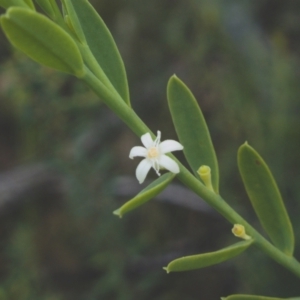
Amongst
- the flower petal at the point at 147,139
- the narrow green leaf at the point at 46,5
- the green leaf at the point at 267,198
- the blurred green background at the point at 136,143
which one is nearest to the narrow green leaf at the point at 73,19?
the narrow green leaf at the point at 46,5

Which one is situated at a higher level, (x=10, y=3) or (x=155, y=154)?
(x=10, y=3)

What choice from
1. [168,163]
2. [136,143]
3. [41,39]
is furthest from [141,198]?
[136,143]

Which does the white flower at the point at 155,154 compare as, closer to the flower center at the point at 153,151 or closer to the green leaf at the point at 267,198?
the flower center at the point at 153,151

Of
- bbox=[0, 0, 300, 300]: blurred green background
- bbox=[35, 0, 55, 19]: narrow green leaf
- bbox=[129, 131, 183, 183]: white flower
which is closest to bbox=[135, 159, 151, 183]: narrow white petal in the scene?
bbox=[129, 131, 183, 183]: white flower

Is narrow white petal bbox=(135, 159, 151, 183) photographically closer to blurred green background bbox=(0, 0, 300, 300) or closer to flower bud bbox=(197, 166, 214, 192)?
flower bud bbox=(197, 166, 214, 192)

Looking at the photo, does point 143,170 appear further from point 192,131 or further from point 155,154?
point 192,131

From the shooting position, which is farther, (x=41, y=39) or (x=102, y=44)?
(x=102, y=44)

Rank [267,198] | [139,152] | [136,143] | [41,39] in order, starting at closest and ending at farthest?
[41,39] → [139,152] → [267,198] → [136,143]

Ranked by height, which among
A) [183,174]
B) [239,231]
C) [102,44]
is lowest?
[239,231]
